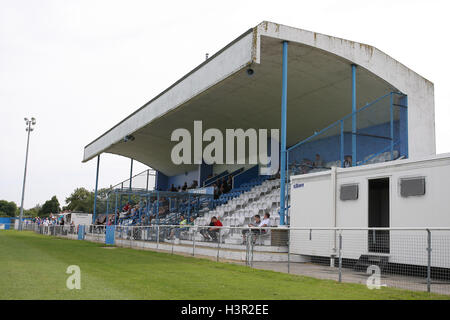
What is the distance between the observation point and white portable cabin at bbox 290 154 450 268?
30.1 ft

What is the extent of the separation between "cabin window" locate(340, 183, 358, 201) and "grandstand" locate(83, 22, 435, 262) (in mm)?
2202

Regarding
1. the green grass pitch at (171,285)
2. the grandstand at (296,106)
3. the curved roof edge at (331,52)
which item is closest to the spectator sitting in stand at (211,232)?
the grandstand at (296,106)

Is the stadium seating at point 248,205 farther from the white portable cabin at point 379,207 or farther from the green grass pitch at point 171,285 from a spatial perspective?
the green grass pitch at point 171,285

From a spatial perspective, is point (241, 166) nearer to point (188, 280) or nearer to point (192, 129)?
point (192, 129)

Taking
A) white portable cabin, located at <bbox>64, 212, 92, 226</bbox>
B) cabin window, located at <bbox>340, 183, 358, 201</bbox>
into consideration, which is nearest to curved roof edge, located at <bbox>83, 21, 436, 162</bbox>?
cabin window, located at <bbox>340, 183, 358, 201</bbox>

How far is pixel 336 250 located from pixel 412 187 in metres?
2.16

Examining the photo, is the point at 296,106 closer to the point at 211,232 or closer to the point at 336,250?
the point at 211,232

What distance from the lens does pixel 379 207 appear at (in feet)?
43.9

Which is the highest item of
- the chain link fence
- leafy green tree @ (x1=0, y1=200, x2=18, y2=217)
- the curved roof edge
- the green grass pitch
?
the curved roof edge

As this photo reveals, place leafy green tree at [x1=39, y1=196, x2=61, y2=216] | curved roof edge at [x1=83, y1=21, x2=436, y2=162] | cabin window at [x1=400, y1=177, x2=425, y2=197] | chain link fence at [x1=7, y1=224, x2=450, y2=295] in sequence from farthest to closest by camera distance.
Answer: leafy green tree at [x1=39, y1=196, x2=61, y2=216]
curved roof edge at [x1=83, y1=21, x2=436, y2=162]
cabin window at [x1=400, y1=177, x2=425, y2=197]
chain link fence at [x1=7, y1=224, x2=450, y2=295]

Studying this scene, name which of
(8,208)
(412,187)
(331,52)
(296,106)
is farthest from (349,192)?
(8,208)

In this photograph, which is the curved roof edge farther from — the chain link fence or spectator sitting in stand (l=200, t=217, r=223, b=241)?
the chain link fence
